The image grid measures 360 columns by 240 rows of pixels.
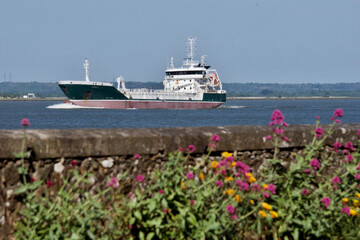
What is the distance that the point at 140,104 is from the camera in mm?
87562

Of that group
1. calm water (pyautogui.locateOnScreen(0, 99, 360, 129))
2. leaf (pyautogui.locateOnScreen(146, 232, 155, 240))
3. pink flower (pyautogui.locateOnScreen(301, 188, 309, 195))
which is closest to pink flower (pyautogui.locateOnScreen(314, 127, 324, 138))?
pink flower (pyautogui.locateOnScreen(301, 188, 309, 195))

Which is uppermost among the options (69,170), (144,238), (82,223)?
(69,170)

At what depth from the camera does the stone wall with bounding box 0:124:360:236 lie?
13.9 feet

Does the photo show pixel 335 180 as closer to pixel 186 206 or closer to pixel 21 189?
pixel 186 206

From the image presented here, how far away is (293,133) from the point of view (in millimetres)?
5547

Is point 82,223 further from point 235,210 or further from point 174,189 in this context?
point 235,210

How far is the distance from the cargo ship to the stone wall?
2917 inches

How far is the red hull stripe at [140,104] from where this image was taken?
80.8 meters

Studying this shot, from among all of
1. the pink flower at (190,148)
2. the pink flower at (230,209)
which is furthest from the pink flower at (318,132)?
the pink flower at (230,209)

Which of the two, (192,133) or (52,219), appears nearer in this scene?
(52,219)

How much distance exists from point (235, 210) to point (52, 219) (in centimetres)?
152

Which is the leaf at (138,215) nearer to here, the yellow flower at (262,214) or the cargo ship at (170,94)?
the yellow flower at (262,214)

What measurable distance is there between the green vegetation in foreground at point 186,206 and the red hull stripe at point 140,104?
252 feet

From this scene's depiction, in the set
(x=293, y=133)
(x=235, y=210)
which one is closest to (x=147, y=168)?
(x=235, y=210)
